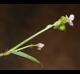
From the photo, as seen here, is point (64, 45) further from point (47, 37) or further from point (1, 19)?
point (1, 19)

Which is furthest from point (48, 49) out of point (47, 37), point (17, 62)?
point (17, 62)

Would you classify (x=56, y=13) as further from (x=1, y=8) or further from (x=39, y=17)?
(x=1, y=8)

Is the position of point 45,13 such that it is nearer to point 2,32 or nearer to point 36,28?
point 36,28

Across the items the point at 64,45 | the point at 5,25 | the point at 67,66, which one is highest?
the point at 5,25

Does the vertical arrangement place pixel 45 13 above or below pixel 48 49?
above

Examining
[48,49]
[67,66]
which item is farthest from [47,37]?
[67,66]
